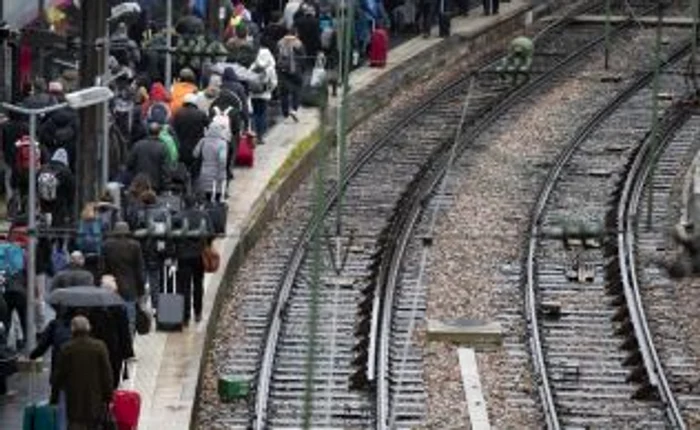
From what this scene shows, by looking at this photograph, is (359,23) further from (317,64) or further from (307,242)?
(307,242)

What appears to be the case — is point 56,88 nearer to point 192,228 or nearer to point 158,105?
point 158,105

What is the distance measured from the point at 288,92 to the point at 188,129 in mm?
6482

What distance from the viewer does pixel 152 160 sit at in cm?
2988

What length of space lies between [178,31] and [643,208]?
6058mm

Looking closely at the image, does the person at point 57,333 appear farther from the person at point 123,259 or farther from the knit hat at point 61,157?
the knit hat at point 61,157

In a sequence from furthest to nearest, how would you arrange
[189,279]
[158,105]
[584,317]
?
[158,105], [584,317], [189,279]

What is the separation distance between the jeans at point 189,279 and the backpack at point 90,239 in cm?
101

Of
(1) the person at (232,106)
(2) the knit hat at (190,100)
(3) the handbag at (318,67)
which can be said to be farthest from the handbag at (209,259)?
(3) the handbag at (318,67)

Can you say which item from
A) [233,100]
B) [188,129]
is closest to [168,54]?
[233,100]

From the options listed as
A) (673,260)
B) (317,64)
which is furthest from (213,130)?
(317,64)

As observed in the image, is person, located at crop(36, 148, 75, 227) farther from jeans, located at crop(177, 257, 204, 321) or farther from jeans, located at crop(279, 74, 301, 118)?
jeans, located at crop(279, 74, 301, 118)

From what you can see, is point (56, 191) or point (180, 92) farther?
point (180, 92)

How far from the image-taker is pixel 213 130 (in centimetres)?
3125

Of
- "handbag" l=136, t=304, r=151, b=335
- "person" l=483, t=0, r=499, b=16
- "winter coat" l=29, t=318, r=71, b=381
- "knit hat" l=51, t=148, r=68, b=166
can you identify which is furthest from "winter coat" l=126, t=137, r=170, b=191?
"person" l=483, t=0, r=499, b=16
